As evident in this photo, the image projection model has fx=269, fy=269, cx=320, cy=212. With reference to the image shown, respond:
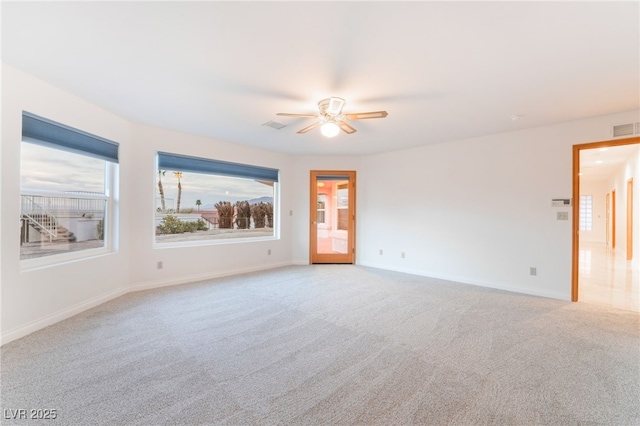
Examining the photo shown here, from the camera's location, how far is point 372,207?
5879mm

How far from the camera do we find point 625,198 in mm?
7219

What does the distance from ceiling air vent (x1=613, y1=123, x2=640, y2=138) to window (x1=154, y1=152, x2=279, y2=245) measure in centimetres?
526

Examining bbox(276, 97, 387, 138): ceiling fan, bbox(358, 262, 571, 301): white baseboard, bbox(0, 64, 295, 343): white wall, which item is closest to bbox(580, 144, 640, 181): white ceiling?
bbox(358, 262, 571, 301): white baseboard

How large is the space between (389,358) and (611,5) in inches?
110

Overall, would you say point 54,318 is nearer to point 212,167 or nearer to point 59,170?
point 59,170

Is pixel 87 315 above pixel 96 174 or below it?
below

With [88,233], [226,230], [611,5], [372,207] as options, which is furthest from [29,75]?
[372,207]

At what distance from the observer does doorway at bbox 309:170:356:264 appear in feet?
19.7

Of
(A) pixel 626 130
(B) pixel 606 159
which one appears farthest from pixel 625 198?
(A) pixel 626 130

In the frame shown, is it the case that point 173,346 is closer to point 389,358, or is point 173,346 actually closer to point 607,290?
point 389,358

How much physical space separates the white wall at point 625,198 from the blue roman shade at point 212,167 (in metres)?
7.88

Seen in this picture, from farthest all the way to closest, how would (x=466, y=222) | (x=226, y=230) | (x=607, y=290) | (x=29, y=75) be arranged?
(x=226, y=230) < (x=466, y=222) < (x=607, y=290) < (x=29, y=75)

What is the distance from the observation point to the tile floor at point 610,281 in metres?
3.67

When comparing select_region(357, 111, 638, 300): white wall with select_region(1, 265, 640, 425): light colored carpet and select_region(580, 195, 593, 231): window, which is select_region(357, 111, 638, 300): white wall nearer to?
select_region(1, 265, 640, 425): light colored carpet
